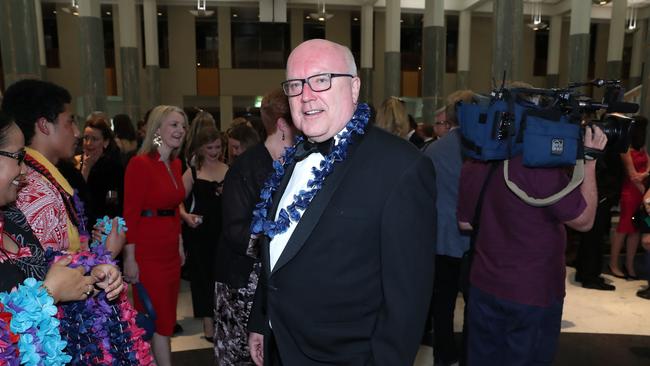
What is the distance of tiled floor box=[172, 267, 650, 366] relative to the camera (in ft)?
12.4

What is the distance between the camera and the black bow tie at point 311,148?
1.50 metres

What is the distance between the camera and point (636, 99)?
10828 mm

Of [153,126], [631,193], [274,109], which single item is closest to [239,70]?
[631,193]

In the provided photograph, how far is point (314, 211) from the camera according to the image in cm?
139

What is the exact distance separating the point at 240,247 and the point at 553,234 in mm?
1381

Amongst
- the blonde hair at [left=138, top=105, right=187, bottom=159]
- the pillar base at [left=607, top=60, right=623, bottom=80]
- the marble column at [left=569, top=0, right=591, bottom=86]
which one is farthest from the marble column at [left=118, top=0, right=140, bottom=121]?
the pillar base at [left=607, top=60, right=623, bottom=80]

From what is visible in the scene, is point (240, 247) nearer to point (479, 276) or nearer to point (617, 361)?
point (479, 276)

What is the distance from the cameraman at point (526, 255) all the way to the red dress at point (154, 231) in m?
1.83

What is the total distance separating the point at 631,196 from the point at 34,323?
559cm

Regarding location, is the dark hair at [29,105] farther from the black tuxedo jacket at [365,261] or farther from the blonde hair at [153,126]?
the black tuxedo jacket at [365,261]

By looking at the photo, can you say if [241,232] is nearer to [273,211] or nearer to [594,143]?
[273,211]

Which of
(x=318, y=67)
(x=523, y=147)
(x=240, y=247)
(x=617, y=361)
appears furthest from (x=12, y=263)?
(x=617, y=361)

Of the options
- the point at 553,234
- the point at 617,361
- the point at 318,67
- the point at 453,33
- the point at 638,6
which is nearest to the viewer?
the point at 318,67

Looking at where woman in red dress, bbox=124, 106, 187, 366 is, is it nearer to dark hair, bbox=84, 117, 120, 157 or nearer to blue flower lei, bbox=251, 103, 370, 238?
dark hair, bbox=84, 117, 120, 157
